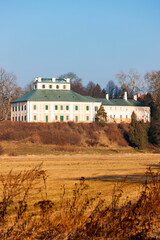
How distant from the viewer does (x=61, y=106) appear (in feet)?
322

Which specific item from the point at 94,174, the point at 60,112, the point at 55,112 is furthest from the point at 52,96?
the point at 94,174

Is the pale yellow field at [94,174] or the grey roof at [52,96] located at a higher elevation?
the grey roof at [52,96]

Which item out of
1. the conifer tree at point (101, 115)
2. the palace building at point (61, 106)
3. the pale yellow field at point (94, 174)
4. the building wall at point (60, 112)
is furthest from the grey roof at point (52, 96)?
the pale yellow field at point (94, 174)

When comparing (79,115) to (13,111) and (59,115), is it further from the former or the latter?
(13,111)

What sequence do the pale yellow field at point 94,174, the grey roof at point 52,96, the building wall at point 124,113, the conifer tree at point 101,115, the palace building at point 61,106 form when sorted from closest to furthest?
the pale yellow field at point 94,174
the palace building at point 61,106
the grey roof at point 52,96
the conifer tree at point 101,115
the building wall at point 124,113

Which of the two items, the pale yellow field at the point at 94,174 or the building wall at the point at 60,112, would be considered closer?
the pale yellow field at the point at 94,174

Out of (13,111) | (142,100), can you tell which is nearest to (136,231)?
(13,111)

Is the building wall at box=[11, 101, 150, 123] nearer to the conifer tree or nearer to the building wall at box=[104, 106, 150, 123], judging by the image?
the building wall at box=[104, 106, 150, 123]

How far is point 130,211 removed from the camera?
10867 millimetres

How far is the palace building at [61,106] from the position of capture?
9631 cm

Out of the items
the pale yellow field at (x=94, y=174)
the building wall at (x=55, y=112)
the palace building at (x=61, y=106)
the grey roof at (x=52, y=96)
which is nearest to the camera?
the pale yellow field at (x=94, y=174)

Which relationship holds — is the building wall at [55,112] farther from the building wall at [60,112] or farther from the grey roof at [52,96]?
the grey roof at [52,96]

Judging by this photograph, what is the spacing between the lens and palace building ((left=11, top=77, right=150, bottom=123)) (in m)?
96.3

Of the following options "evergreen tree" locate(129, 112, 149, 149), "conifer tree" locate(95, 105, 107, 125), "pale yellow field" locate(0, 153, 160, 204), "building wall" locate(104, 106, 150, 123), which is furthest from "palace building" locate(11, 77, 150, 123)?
"pale yellow field" locate(0, 153, 160, 204)
